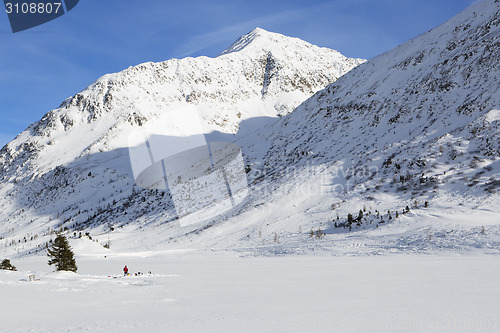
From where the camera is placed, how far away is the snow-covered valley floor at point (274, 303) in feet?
28.8

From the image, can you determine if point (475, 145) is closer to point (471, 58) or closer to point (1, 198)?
point (471, 58)

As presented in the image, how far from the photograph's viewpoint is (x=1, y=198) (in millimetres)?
162000

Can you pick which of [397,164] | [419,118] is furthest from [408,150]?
[419,118]

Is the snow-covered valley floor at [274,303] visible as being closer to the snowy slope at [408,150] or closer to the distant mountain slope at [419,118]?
the snowy slope at [408,150]

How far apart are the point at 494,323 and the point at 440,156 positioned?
151ft

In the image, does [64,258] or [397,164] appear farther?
[397,164]

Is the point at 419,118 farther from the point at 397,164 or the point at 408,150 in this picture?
the point at 397,164

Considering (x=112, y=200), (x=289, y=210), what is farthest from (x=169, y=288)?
(x=112, y=200)

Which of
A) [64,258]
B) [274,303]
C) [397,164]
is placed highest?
[397,164]

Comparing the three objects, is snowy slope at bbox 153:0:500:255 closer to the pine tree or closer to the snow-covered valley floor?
the snow-covered valley floor

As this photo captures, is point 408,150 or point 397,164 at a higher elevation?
point 408,150

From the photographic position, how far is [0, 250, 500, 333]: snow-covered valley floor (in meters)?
8.78

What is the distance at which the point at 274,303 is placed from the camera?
1134 cm

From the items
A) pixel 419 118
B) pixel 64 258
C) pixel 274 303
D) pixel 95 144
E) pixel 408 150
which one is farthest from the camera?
pixel 95 144
